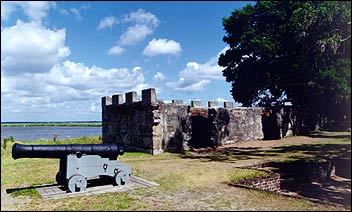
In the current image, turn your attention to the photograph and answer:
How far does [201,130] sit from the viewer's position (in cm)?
1908

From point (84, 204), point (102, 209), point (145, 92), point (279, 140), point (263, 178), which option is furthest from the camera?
point (279, 140)

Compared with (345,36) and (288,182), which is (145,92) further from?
(345,36)

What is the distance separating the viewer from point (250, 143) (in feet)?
63.4

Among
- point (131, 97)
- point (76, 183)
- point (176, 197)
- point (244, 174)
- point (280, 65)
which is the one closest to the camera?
point (176, 197)

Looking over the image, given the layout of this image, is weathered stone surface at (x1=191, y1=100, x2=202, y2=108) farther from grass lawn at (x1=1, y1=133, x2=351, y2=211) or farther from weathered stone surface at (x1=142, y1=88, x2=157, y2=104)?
grass lawn at (x1=1, y1=133, x2=351, y2=211)

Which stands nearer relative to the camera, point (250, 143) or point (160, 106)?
point (160, 106)

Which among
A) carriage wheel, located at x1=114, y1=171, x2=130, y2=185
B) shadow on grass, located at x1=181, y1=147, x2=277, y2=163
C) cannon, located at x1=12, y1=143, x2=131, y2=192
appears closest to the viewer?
cannon, located at x1=12, y1=143, x2=131, y2=192

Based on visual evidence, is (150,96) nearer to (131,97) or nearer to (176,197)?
(131,97)

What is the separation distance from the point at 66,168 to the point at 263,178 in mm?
4732

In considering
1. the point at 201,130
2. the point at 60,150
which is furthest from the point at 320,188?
the point at 201,130

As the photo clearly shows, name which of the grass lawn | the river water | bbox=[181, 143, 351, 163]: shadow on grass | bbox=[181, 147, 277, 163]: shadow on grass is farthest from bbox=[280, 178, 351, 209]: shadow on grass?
the river water

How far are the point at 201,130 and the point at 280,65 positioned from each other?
28.5 feet

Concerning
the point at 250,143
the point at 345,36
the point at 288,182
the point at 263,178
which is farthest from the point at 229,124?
the point at 263,178

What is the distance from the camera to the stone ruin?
15297mm
